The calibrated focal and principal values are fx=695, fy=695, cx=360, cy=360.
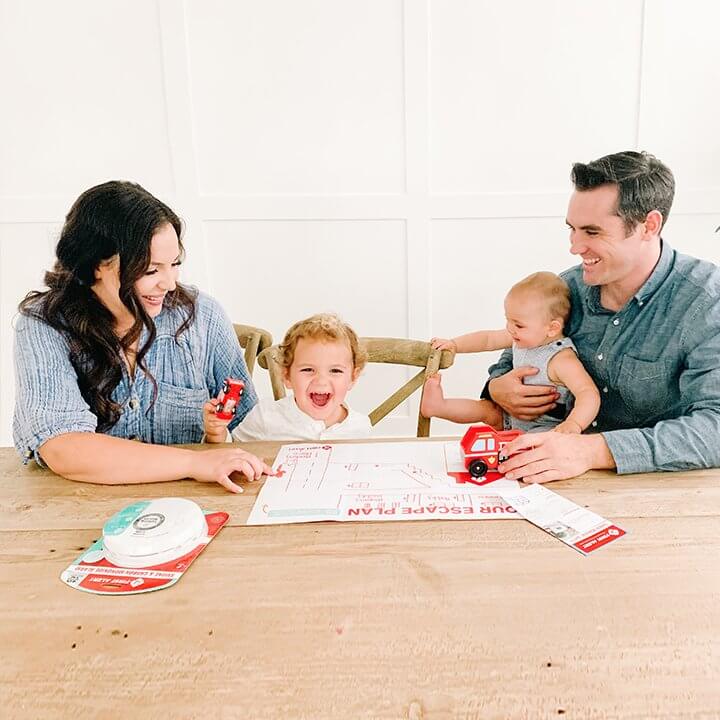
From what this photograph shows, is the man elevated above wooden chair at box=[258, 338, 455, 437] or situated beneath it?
elevated above

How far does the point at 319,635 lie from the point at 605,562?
45cm

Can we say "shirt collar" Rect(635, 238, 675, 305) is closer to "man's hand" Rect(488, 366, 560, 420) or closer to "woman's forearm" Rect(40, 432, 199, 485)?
"man's hand" Rect(488, 366, 560, 420)

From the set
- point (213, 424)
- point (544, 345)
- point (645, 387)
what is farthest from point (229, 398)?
point (645, 387)

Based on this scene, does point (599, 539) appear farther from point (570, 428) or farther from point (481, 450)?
point (570, 428)

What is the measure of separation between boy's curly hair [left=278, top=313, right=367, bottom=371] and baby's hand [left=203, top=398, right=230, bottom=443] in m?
0.30

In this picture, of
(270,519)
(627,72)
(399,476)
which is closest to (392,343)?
(399,476)

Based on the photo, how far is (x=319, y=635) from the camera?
0.91m

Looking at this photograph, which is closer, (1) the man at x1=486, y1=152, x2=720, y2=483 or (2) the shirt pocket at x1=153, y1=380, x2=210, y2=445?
(1) the man at x1=486, y1=152, x2=720, y2=483

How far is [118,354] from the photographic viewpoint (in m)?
1.61

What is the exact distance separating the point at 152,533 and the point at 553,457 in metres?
0.76

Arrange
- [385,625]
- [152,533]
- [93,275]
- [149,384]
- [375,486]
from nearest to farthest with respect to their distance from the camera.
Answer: [385,625] < [152,533] < [375,486] < [93,275] < [149,384]

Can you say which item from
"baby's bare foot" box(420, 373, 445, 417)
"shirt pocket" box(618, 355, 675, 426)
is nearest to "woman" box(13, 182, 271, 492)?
"baby's bare foot" box(420, 373, 445, 417)

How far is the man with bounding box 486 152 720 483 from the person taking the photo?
1591 mm

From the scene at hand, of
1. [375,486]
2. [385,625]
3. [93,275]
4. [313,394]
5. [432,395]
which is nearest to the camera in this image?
[385,625]
